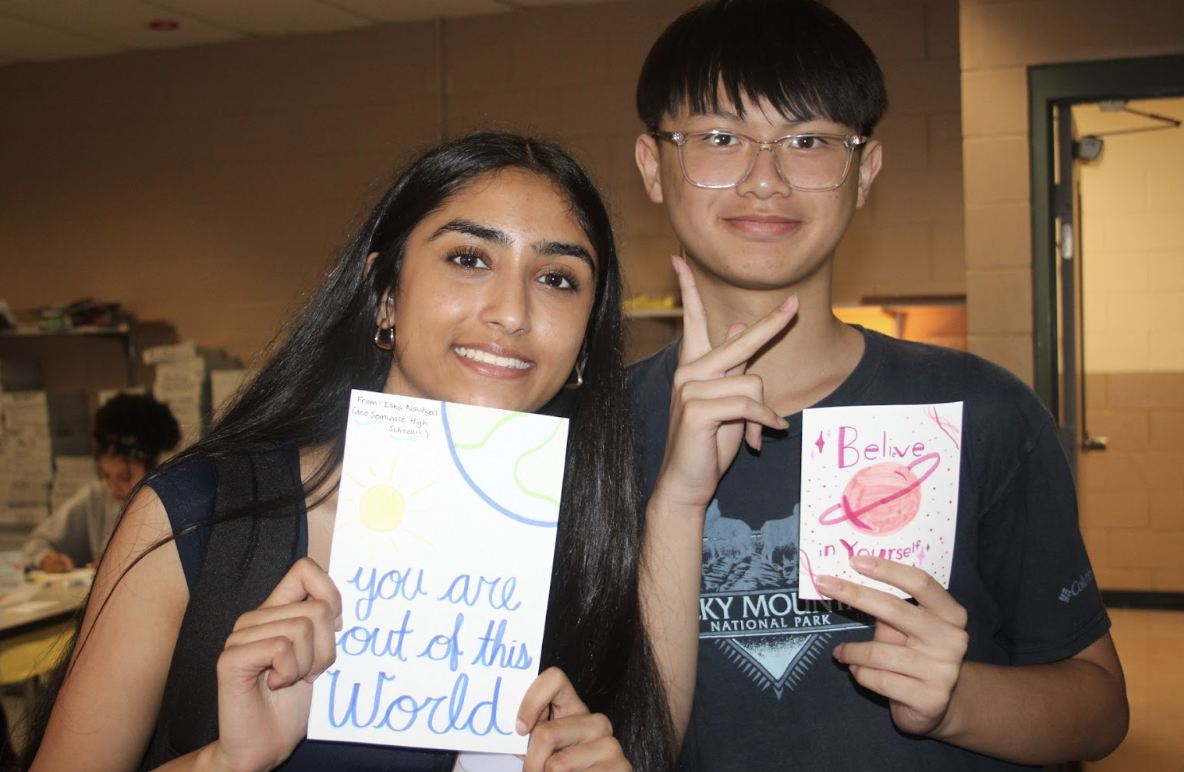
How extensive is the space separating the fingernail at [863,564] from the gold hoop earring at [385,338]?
684 millimetres

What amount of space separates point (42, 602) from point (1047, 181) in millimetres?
3715

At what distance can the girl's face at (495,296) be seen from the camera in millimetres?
1246

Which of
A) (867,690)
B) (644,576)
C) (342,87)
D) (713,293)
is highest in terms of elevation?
(342,87)

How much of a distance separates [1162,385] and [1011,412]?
5.58m

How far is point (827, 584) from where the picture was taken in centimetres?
119

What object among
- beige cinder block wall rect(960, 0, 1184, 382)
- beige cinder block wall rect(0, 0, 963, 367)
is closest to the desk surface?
beige cinder block wall rect(0, 0, 963, 367)

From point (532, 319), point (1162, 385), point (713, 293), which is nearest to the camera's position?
point (532, 319)

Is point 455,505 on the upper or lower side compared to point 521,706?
upper

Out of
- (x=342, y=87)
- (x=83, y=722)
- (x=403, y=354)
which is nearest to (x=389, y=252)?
(x=403, y=354)

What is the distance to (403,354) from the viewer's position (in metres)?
1.31

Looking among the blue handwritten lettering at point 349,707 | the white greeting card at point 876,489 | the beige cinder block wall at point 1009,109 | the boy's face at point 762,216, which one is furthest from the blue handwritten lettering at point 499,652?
the beige cinder block wall at point 1009,109

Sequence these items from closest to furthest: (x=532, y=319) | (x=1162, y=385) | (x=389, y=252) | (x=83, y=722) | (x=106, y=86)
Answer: (x=83, y=722) → (x=532, y=319) → (x=389, y=252) → (x=106, y=86) → (x=1162, y=385)

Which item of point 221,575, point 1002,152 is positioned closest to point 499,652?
point 221,575

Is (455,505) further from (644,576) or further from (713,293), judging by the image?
(713,293)
